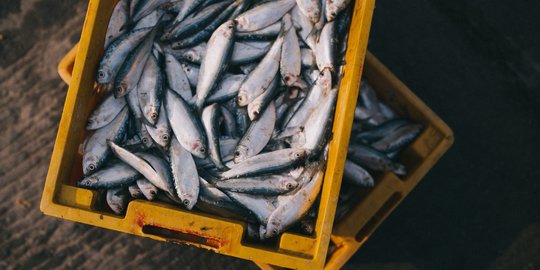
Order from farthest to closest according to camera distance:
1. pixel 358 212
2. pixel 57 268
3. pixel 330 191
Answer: pixel 57 268 < pixel 358 212 < pixel 330 191

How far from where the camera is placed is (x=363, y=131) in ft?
9.80

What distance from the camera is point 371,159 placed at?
9.23 feet

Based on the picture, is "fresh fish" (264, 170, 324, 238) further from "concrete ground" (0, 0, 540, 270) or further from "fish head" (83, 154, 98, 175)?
"concrete ground" (0, 0, 540, 270)

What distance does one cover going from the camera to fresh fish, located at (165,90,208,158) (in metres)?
2.40

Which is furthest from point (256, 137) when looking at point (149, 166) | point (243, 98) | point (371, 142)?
point (371, 142)

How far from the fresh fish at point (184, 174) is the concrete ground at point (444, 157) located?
1199mm

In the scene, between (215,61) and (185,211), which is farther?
(215,61)

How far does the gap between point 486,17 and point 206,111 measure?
2246 millimetres

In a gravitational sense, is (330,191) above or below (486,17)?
below

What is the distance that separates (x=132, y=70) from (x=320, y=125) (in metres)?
0.97

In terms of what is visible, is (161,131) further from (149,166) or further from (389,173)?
(389,173)

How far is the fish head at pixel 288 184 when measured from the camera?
2.37 meters

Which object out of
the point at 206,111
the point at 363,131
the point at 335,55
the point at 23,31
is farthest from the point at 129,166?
the point at 23,31

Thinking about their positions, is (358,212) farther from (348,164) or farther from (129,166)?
(129,166)
